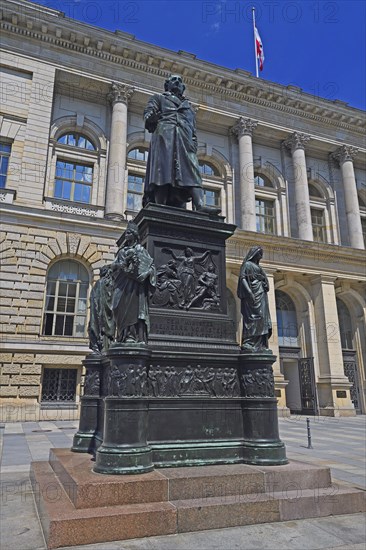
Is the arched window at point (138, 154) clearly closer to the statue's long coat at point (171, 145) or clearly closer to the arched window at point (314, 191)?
the arched window at point (314, 191)

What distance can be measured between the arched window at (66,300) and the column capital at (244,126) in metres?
15.7

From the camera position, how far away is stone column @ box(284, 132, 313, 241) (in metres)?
29.9

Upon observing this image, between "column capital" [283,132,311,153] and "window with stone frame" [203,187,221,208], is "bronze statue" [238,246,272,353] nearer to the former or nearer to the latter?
"window with stone frame" [203,187,221,208]

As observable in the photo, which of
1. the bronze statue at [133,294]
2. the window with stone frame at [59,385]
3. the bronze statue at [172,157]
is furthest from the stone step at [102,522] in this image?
the window with stone frame at [59,385]

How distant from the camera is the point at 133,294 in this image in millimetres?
5352

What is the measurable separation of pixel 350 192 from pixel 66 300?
907 inches

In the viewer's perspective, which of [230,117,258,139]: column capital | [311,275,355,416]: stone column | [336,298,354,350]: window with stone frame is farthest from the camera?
[336,298,354,350]: window with stone frame

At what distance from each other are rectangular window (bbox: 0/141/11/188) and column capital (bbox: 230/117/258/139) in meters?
15.8

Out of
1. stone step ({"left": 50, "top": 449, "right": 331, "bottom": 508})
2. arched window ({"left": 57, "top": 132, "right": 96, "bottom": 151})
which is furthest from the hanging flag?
stone step ({"left": 50, "top": 449, "right": 331, "bottom": 508})

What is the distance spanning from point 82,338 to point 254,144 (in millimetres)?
20196

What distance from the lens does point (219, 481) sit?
4.59 m

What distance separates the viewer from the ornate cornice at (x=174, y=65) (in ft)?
81.3

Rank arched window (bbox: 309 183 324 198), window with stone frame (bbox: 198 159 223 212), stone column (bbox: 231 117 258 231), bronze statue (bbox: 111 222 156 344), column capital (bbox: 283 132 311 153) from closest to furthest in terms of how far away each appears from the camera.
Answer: bronze statue (bbox: 111 222 156 344), stone column (bbox: 231 117 258 231), window with stone frame (bbox: 198 159 223 212), column capital (bbox: 283 132 311 153), arched window (bbox: 309 183 324 198)

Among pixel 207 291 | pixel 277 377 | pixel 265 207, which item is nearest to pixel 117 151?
pixel 265 207
